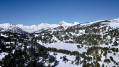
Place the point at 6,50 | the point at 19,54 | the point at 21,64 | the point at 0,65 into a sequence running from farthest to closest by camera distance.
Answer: the point at 6,50 < the point at 19,54 < the point at 21,64 < the point at 0,65

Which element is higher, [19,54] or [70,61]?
[19,54]

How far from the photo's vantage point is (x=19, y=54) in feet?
475

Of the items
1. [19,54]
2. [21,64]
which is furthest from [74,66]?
[19,54]

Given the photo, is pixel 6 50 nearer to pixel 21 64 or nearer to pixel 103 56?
pixel 21 64

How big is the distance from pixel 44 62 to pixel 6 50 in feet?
195

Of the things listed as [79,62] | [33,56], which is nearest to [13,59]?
[33,56]

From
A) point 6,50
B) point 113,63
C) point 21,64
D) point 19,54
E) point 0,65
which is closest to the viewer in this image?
point 0,65

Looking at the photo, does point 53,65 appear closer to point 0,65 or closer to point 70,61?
point 70,61

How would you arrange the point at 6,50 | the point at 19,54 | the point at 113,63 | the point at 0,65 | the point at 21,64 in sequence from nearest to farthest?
the point at 0,65 < the point at 21,64 < the point at 113,63 < the point at 19,54 < the point at 6,50

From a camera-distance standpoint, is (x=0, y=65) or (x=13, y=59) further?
(x=13, y=59)

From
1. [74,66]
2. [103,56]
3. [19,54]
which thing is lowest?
[74,66]

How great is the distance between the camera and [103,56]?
497 feet

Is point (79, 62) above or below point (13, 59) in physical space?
Result: below

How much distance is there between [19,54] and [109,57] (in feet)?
397
